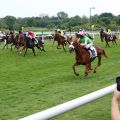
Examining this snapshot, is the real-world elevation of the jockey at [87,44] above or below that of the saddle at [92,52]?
above

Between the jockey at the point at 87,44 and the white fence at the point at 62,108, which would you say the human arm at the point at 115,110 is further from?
the jockey at the point at 87,44

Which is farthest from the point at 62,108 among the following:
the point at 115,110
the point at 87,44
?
the point at 87,44

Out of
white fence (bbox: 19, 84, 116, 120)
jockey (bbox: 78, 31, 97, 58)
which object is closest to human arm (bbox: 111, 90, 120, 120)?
white fence (bbox: 19, 84, 116, 120)

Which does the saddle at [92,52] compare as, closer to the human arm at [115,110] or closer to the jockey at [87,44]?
the jockey at [87,44]

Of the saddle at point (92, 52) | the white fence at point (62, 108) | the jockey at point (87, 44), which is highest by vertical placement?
the white fence at point (62, 108)

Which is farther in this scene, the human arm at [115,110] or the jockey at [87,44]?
the jockey at [87,44]

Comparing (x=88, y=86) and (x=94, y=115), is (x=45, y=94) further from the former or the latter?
(x=94, y=115)

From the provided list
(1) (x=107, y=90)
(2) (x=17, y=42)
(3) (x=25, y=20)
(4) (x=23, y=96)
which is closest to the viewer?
(1) (x=107, y=90)

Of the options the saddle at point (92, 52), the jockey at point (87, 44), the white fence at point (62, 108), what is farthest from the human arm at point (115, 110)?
the saddle at point (92, 52)

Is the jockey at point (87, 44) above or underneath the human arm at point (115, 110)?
underneath

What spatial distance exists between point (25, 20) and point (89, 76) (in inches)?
3223

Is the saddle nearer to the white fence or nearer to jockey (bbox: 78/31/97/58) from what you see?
Result: jockey (bbox: 78/31/97/58)

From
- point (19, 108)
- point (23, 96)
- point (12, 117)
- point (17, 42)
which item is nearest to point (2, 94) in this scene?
point (23, 96)

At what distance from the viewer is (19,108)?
314 inches
